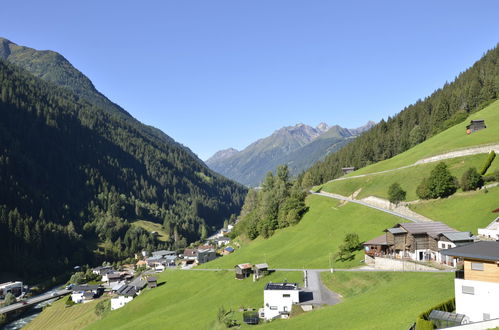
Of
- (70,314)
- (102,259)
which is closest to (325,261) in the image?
(70,314)

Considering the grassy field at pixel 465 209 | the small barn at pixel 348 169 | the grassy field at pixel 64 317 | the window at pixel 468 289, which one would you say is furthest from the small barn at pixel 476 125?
the grassy field at pixel 64 317

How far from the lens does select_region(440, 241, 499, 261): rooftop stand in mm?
29388

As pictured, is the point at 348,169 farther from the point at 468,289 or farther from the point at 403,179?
the point at 468,289

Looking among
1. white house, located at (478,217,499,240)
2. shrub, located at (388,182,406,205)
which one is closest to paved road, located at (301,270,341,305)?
white house, located at (478,217,499,240)

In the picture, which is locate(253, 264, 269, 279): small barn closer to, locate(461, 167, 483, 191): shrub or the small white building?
locate(461, 167, 483, 191): shrub

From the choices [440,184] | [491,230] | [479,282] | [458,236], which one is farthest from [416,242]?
[479,282]

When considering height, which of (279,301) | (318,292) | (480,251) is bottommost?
(279,301)

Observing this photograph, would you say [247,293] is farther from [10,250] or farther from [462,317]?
[10,250]

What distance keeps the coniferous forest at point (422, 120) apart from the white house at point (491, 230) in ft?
314

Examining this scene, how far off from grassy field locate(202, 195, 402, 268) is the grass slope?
13.7m

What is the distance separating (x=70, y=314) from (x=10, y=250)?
8433 cm

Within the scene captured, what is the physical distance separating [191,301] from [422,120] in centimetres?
13880

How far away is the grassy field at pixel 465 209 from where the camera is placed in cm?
6931

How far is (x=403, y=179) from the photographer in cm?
10638
